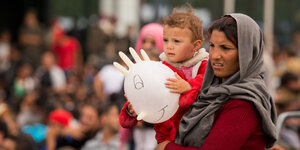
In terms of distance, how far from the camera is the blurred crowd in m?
6.92

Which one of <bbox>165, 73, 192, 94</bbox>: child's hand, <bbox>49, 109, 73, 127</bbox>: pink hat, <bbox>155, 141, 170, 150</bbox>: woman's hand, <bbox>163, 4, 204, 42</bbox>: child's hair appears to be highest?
<bbox>163, 4, 204, 42</bbox>: child's hair

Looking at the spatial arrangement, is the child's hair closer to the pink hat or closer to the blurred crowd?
the blurred crowd

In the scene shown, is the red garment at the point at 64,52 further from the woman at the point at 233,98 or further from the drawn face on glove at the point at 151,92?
the woman at the point at 233,98

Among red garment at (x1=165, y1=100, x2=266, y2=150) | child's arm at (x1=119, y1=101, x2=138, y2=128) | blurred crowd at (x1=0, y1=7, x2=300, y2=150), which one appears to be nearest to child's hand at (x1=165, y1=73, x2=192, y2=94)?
red garment at (x1=165, y1=100, x2=266, y2=150)

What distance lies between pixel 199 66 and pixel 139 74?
37 centimetres

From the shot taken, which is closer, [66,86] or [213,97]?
[213,97]

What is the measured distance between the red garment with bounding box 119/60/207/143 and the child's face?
0.07 m

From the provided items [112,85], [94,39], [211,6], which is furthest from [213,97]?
[211,6]

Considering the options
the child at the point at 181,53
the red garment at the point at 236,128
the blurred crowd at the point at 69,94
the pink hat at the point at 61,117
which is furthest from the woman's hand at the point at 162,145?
the pink hat at the point at 61,117

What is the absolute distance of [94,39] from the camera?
16.7m

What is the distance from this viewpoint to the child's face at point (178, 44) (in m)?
3.09

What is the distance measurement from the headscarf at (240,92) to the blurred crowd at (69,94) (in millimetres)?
1492

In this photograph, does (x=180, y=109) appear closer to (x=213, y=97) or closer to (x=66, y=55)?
(x=213, y=97)

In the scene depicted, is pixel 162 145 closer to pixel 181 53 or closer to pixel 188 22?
pixel 181 53
